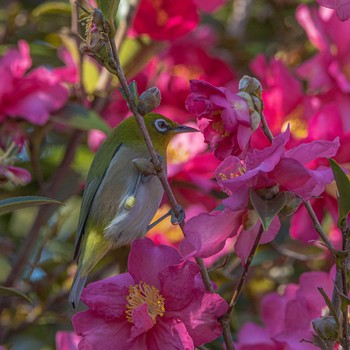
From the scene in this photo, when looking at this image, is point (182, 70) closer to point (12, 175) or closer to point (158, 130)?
point (158, 130)

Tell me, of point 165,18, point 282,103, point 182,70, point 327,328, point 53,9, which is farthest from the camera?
point 182,70

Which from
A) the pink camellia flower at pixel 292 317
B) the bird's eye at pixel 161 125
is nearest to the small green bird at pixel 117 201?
the bird's eye at pixel 161 125

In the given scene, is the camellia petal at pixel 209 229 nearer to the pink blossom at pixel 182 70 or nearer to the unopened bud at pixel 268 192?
the unopened bud at pixel 268 192

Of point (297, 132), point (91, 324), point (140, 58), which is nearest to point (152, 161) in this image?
point (91, 324)

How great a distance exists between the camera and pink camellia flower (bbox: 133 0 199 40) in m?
1.61

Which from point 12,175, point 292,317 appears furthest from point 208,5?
point 292,317

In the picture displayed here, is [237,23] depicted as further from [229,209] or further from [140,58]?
[229,209]

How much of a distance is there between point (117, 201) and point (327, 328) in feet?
1.85

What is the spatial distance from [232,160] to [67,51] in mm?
1017

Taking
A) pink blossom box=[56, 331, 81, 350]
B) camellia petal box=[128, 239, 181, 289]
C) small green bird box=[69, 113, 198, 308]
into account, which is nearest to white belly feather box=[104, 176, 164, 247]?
small green bird box=[69, 113, 198, 308]

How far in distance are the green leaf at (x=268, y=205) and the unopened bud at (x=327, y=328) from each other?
0.38 feet

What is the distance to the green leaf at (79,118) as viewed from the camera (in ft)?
4.82

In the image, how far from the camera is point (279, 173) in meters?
0.83

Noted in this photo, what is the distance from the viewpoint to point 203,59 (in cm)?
189
